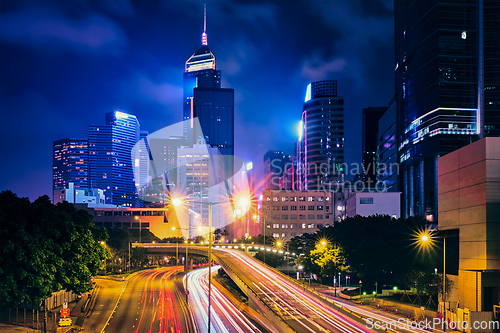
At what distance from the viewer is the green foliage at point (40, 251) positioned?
36406mm

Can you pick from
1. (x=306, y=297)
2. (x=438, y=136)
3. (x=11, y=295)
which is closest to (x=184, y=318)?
(x=306, y=297)

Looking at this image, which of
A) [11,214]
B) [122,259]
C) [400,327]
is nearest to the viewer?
[11,214]

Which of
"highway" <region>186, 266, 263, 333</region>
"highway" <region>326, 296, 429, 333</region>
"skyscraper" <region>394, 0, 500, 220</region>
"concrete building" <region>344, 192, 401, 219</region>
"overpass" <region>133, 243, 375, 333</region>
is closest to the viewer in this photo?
"overpass" <region>133, 243, 375, 333</region>

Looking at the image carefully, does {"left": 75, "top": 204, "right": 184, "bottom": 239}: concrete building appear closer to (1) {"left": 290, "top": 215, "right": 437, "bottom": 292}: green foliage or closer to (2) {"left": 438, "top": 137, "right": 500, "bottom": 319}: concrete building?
(1) {"left": 290, "top": 215, "right": 437, "bottom": 292}: green foliage

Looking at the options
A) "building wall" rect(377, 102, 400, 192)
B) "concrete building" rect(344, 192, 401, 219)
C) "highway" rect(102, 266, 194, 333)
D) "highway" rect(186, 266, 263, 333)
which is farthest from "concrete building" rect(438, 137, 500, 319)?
"building wall" rect(377, 102, 400, 192)

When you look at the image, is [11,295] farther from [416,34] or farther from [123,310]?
[416,34]

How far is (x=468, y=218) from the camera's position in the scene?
46281 millimetres

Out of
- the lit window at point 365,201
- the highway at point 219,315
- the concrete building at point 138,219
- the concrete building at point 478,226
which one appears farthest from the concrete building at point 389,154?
the concrete building at point 478,226

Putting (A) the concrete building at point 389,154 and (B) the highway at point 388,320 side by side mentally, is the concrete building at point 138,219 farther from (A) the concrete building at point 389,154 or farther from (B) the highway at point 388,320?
(B) the highway at point 388,320

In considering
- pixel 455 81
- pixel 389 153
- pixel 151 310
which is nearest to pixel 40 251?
pixel 151 310

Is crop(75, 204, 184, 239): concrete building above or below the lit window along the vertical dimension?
below

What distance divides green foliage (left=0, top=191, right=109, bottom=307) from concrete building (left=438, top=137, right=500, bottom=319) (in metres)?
39.6

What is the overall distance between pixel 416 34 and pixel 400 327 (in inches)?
4969

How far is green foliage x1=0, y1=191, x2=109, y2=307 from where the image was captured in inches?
1433
